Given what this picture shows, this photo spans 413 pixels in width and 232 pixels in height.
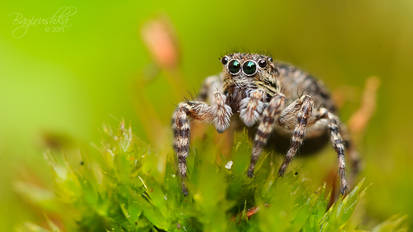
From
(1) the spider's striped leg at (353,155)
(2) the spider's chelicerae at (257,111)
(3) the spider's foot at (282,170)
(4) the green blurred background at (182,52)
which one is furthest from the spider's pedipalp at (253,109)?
(4) the green blurred background at (182,52)

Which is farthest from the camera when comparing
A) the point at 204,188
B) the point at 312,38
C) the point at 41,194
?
the point at 312,38

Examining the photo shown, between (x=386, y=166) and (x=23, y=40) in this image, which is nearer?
(x=386, y=166)

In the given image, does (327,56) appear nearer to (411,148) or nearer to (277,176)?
(411,148)

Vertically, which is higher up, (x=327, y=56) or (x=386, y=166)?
(x=327, y=56)

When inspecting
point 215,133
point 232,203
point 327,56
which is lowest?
point 232,203

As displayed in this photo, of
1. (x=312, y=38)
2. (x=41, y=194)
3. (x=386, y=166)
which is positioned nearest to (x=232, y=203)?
(x=41, y=194)

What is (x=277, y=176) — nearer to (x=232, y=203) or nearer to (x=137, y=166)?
(x=232, y=203)

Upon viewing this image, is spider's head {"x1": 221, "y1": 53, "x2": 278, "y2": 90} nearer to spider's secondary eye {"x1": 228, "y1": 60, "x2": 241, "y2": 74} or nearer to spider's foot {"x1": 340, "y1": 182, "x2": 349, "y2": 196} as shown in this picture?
spider's secondary eye {"x1": 228, "y1": 60, "x2": 241, "y2": 74}

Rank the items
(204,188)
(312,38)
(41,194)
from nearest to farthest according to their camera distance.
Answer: (204,188), (41,194), (312,38)
